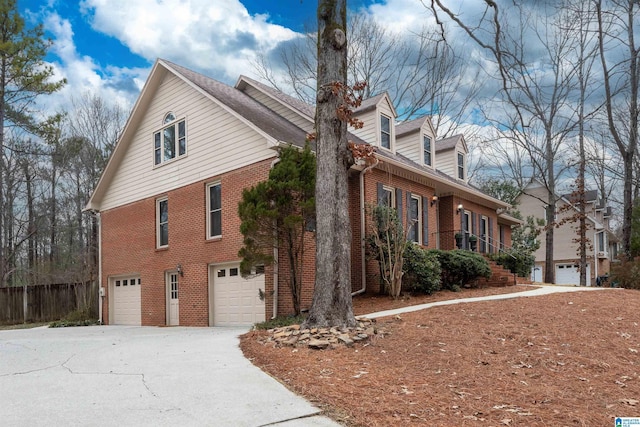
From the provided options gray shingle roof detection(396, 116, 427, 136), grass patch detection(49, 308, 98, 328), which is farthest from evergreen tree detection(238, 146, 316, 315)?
grass patch detection(49, 308, 98, 328)

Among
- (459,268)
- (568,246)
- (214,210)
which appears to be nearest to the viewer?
(214,210)

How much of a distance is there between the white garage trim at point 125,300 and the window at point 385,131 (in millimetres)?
8817

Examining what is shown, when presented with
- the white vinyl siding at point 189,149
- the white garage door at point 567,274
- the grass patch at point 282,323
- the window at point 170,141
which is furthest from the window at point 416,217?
the white garage door at point 567,274

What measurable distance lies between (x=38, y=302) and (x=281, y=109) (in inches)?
495

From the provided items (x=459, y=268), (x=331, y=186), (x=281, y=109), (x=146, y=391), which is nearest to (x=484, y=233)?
(x=459, y=268)

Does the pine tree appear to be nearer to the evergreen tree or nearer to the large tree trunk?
the evergreen tree

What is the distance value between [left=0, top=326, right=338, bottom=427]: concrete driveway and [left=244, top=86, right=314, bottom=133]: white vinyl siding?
8.90 metres

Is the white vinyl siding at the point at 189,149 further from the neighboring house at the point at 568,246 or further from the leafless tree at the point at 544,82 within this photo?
the neighboring house at the point at 568,246

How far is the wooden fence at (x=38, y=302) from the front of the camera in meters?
20.7

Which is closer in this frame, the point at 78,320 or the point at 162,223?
the point at 162,223

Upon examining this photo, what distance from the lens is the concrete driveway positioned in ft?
15.1

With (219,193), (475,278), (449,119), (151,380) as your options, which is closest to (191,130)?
(219,193)

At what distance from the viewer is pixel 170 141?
16.2 m

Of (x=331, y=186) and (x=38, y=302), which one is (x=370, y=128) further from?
(x=38, y=302)
